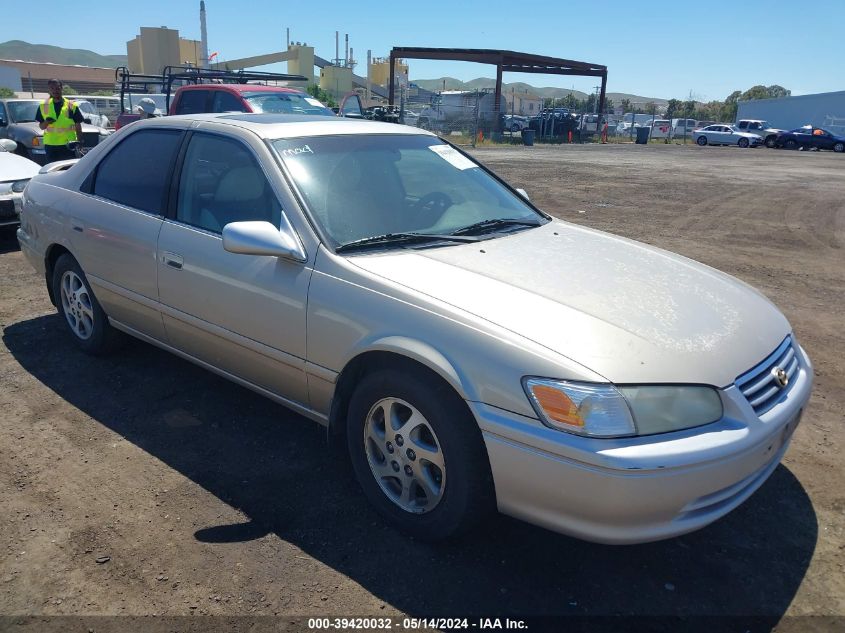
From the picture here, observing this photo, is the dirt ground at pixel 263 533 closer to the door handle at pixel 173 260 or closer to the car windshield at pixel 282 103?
the door handle at pixel 173 260

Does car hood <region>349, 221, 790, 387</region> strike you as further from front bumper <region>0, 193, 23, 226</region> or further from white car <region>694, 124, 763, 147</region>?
white car <region>694, 124, 763, 147</region>

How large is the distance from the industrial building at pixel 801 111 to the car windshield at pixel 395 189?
49628 millimetres

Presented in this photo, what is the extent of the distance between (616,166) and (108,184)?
64.4 feet

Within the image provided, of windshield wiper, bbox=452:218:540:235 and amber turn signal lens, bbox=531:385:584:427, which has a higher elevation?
windshield wiper, bbox=452:218:540:235

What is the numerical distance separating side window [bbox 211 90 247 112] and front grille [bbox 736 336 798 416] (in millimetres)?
8961

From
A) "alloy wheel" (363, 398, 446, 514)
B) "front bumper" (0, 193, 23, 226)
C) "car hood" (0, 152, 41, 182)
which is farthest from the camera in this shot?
"car hood" (0, 152, 41, 182)

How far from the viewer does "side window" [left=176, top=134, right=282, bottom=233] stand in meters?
3.43

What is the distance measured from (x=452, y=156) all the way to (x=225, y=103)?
7.33m

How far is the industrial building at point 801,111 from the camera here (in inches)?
1956

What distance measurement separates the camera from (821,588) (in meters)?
2.64

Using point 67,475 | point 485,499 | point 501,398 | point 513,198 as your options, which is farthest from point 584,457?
point 67,475

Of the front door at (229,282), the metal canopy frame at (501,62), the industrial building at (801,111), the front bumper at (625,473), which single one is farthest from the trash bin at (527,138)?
the front bumper at (625,473)

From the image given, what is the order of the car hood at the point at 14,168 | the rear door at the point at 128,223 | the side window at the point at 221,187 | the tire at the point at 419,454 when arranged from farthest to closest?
the car hood at the point at 14,168 → the rear door at the point at 128,223 → the side window at the point at 221,187 → the tire at the point at 419,454

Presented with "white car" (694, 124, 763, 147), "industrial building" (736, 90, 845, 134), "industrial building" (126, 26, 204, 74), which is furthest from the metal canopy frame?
"industrial building" (126, 26, 204, 74)
